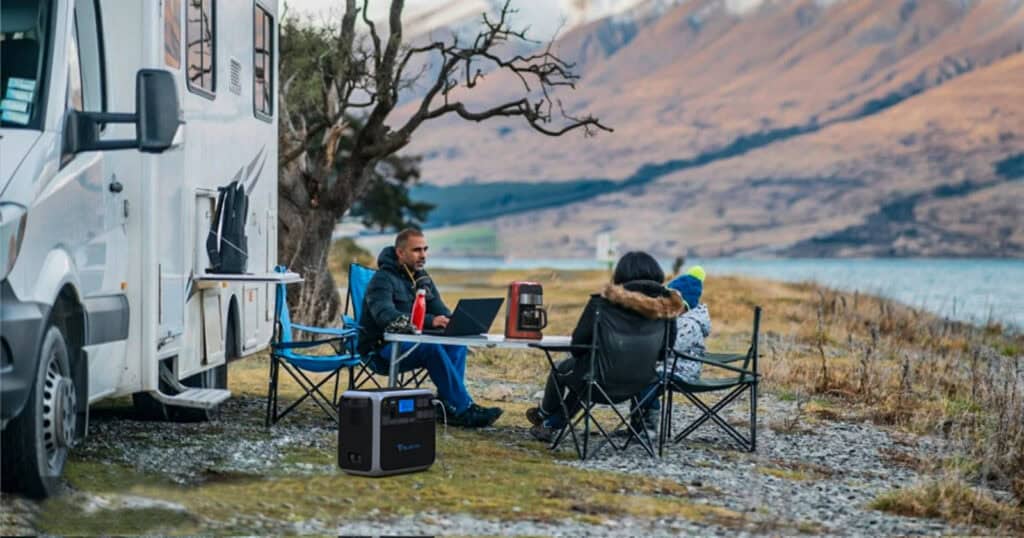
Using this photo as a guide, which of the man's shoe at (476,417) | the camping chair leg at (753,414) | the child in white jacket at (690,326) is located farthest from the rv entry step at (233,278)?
the camping chair leg at (753,414)

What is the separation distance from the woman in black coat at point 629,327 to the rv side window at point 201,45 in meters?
2.43

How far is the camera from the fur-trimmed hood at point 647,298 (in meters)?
8.45

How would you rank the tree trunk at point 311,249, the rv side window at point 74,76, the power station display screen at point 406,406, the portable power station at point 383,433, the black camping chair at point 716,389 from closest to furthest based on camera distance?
the rv side window at point 74,76, the portable power station at point 383,433, the power station display screen at point 406,406, the black camping chair at point 716,389, the tree trunk at point 311,249

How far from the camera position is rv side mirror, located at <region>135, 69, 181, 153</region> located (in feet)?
21.7

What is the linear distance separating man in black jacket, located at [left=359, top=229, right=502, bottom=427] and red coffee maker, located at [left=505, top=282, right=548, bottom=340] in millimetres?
803

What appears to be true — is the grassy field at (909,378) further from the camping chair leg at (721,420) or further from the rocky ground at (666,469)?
the camping chair leg at (721,420)

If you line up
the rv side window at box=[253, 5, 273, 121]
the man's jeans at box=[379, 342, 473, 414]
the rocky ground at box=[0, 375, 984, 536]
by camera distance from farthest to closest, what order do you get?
the rv side window at box=[253, 5, 273, 121] < the man's jeans at box=[379, 342, 473, 414] < the rocky ground at box=[0, 375, 984, 536]

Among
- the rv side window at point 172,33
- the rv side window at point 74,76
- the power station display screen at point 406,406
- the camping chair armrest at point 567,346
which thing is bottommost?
the power station display screen at point 406,406

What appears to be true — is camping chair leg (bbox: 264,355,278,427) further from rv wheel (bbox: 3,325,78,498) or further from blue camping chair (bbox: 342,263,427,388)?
rv wheel (bbox: 3,325,78,498)

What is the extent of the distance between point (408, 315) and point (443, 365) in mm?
369

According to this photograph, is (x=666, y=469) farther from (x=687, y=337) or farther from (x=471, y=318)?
(x=471, y=318)

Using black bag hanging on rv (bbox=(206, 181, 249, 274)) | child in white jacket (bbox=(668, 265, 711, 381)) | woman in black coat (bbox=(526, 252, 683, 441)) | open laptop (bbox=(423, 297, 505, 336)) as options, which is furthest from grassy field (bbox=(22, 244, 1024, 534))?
black bag hanging on rv (bbox=(206, 181, 249, 274))

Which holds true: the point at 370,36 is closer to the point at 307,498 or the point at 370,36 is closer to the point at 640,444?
the point at 640,444

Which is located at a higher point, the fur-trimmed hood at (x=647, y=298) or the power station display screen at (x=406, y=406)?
the fur-trimmed hood at (x=647, y=298)
